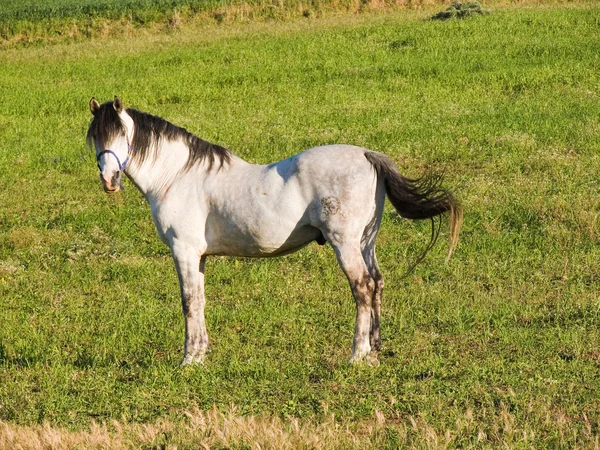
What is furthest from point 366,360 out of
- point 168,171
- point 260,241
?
point 168,171

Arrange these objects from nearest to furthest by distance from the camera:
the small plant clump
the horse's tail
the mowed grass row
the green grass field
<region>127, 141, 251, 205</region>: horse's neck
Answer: the green grass field → the horse's tail → <region>127, 141, 251, 205</region>: horse's neck → the small plant clump → the mowed grass row

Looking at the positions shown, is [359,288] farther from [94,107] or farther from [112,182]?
[94,107]

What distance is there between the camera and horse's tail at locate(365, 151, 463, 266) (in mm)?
8891

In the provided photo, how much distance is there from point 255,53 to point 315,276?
17851 mm

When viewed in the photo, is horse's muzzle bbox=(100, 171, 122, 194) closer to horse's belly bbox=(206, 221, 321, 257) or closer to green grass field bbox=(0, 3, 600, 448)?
horse's belly bbox=(206, 221, 321, 257)

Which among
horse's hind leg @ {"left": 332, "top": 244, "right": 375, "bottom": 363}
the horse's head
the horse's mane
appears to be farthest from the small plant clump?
horse's hind leg @ {"left": 332, "top": 244, "right": 375, "bottom": 363}

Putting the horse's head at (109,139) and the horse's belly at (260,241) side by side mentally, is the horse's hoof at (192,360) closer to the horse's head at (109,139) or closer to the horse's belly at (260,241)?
the horse's belly at (260,241)

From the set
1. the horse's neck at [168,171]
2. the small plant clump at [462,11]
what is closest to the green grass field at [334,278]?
the horse's neck at [168,171]

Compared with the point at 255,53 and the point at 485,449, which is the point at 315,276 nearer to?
the point at 485,449

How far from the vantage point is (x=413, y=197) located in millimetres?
8930

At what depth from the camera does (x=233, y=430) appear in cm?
669

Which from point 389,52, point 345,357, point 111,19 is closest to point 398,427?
point 345,357

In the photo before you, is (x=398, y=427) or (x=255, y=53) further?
(x=255, y=53)

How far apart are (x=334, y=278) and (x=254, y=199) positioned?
3.21 m
